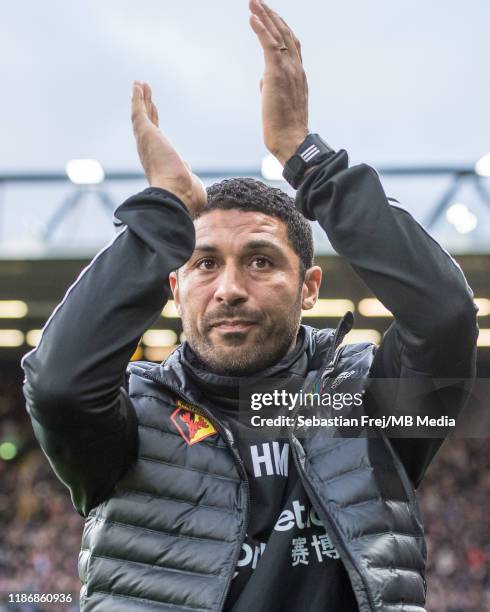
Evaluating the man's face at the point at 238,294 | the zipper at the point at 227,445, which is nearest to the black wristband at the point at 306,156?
the man's face at the point at 238,294

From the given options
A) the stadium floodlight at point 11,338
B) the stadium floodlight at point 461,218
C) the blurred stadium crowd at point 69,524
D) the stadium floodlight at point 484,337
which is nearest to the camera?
the stadium floodlight at point 461,218

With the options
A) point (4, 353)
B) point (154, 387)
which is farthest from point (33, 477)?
point (154, 387)

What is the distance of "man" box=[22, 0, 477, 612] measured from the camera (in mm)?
1747

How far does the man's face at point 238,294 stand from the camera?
6.57 ft

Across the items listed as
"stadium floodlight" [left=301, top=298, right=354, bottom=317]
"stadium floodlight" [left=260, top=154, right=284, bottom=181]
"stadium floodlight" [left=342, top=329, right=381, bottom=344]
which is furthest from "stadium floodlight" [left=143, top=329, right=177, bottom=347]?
"stadium floodlight" [left=260, top=154, right=284, bottom=181]

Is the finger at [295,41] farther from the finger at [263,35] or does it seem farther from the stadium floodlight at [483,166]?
the stadium floodlight at [483,166]

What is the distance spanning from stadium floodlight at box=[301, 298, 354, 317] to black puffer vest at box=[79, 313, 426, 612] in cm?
964

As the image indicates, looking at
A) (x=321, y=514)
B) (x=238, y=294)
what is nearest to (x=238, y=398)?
(x=238, y=294)

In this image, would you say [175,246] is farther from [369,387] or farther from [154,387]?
[369,387]

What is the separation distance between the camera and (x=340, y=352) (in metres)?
2.20

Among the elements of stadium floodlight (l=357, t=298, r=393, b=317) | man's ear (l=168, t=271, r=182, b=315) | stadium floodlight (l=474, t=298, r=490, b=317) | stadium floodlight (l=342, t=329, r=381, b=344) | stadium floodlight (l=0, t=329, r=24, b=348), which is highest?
stadium floodlight (l=0, t=329, r=24, b=348)

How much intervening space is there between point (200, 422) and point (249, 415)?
14cm

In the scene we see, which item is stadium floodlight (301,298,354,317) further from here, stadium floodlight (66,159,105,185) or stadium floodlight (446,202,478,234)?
stadium floodlight (66,159,105,185)

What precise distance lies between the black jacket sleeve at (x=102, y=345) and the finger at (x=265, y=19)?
0.50 meters
